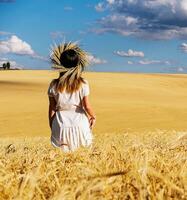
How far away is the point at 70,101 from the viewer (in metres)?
7.53

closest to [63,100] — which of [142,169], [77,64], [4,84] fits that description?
[77,64]

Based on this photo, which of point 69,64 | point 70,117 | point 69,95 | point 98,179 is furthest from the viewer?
point 70,117

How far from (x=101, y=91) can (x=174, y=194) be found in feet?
184

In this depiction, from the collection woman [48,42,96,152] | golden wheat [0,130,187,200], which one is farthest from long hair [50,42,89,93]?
golden wheat [0,130,187,200]

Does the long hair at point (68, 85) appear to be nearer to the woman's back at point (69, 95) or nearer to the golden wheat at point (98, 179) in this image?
the woman's back at point (69, 95)

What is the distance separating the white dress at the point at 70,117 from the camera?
24.5ft

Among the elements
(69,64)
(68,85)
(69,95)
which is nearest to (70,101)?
(69,95)

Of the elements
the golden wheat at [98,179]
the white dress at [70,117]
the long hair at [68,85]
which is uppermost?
the golden wheat at [98,179]

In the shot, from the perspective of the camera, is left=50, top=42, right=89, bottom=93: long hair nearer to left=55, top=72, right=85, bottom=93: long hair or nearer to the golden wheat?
left=55, top=72, right=85, bottom=93: long hair

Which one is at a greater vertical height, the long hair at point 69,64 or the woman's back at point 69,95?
the long hair at point 69,64

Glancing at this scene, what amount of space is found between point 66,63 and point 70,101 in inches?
21.7

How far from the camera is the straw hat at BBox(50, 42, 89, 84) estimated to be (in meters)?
6.96

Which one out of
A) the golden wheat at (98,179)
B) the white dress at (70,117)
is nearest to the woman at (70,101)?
the white dress at (70,117)

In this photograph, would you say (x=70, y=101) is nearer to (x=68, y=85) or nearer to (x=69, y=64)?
(x=68, y=85)
